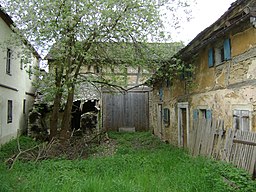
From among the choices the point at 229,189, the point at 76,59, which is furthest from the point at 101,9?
the point at 229,189

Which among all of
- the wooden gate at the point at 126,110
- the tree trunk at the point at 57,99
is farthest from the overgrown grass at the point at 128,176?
the wooden gate at the point at 126,110

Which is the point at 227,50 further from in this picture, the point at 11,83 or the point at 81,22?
the point at 11,83

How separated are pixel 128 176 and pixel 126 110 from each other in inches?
466

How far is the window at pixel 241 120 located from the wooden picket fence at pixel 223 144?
20 cm

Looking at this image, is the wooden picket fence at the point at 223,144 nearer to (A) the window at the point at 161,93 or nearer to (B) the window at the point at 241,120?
(B) the window at the point at 241,120

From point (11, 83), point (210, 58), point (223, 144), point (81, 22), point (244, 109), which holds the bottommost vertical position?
point (223, 144)

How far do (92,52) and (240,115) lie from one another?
5969 millimetres

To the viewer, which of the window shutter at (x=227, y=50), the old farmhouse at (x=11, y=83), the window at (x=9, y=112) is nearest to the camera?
the window shutter at (x=227, y=50)

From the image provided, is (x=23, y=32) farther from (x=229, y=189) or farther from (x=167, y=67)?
(x=229, y=189)

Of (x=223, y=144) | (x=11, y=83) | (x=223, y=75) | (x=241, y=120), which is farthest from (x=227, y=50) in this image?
(x=11, y=83)

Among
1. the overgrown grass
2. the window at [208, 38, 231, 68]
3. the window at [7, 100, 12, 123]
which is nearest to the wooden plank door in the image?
the overgrown grass

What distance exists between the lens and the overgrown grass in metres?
5.34

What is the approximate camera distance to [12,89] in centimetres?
1344

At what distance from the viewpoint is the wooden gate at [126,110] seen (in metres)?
18.1
